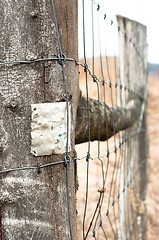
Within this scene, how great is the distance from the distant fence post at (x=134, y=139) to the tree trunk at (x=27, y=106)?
2.04 metres

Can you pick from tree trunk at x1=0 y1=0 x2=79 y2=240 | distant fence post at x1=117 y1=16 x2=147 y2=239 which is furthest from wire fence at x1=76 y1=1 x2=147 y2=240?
tree trunk at x1=0 y1=0 x2=79 y2=240

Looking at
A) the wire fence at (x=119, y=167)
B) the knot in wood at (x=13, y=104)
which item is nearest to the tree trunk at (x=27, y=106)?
the knot in wood at (x=13, y=104)

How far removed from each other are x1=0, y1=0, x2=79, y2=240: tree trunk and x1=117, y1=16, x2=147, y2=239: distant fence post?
2.04 meters

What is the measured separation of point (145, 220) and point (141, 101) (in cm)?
98

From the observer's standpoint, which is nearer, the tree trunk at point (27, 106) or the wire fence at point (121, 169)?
the tree trunk at point (27, 106)

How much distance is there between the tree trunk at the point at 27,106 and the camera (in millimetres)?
1498

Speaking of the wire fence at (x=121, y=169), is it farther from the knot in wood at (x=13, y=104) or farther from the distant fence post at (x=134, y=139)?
the knot in wood at (x=13, y=104)

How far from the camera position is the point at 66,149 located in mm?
1562

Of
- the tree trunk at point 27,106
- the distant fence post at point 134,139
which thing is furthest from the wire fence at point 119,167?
the tree trunk at point 27,106

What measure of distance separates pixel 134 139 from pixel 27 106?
2828 mm

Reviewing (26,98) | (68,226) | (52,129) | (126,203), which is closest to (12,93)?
(26,98)

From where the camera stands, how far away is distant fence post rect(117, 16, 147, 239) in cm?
382

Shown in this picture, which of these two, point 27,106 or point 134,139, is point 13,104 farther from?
point 134,139

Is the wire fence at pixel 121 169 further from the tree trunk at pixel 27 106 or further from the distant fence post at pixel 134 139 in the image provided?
the tree trunk at pixel 27 106
